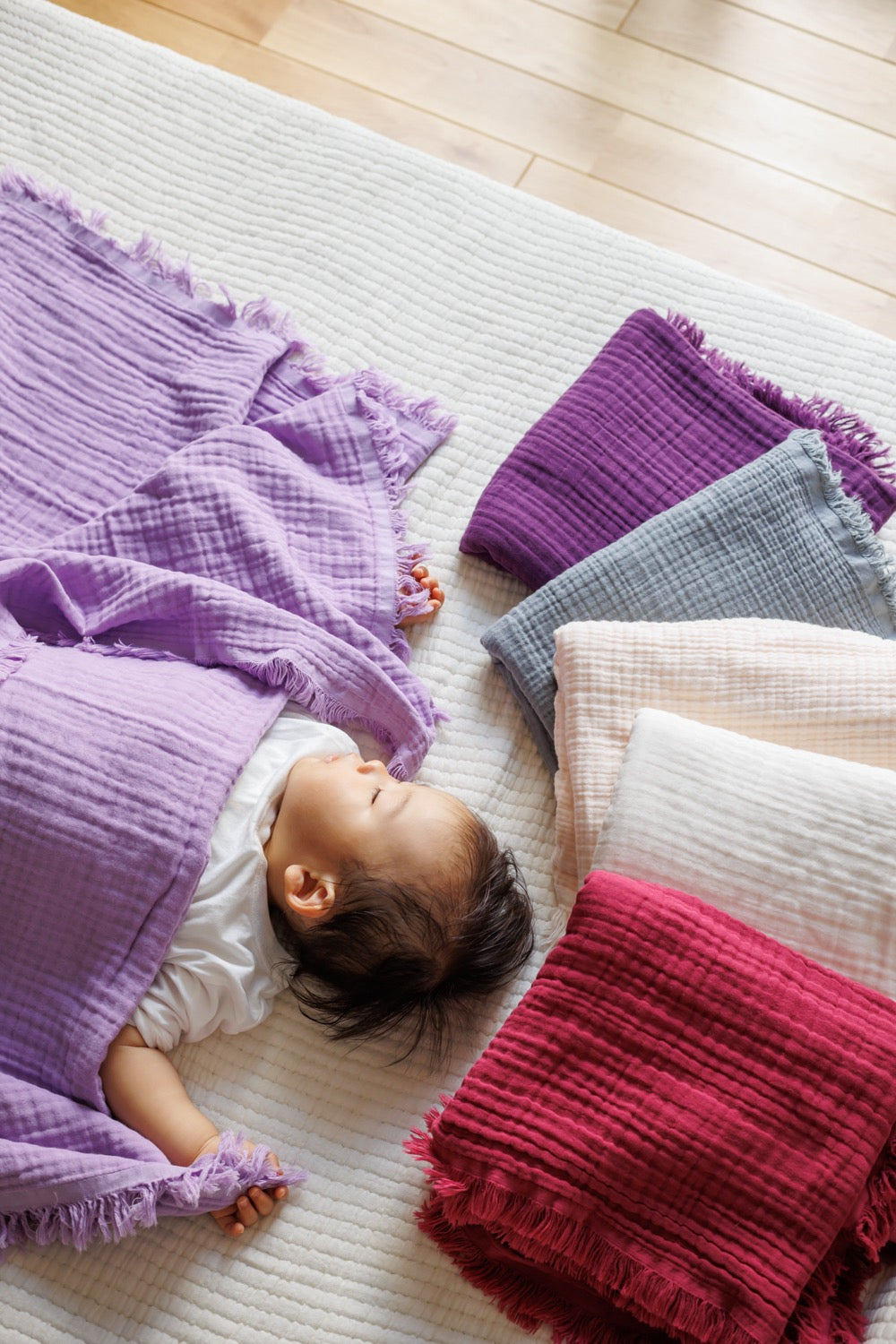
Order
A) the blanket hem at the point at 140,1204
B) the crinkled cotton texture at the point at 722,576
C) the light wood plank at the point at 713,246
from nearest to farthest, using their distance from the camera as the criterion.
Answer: the blanket hem at the point at 140,1204 → the crinkled cotton texture at the point at 722,576 → the light wood plank at the point at 713,246

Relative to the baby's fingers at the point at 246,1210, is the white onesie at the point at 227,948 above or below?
above

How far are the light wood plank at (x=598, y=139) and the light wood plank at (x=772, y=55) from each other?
0.49 ft

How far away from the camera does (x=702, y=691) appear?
108 centimetres

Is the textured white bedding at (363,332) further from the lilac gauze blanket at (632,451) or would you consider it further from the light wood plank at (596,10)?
A: the light wood plank at (596,10)

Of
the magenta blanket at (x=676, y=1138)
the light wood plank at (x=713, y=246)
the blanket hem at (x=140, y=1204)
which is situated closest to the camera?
the magenta blanket at (x=676, y=1138)

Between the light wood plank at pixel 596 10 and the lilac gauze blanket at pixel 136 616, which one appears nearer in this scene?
the lilac gauze blanket at pixel 136 616

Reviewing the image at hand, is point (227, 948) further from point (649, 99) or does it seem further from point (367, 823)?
point (649, 99)

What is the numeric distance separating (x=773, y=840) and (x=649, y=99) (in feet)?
3.97

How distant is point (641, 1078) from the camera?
881 mm

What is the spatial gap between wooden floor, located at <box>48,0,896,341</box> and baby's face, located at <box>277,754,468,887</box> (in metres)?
0.94

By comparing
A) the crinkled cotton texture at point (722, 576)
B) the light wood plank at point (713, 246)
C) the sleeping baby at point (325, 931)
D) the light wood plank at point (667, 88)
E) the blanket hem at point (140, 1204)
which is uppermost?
the light wood plank at point (667, 88)

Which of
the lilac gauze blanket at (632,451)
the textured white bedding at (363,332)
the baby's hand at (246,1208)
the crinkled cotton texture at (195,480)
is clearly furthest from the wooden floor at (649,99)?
the baby's hand at (246,1208)

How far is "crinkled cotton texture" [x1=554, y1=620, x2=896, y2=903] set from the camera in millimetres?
1040

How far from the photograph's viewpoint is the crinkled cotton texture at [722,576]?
115cm
